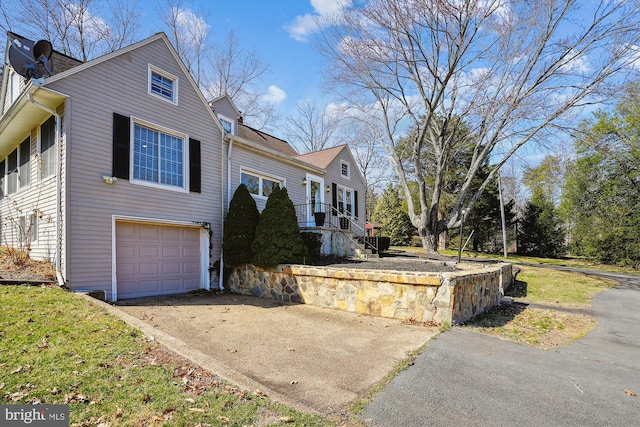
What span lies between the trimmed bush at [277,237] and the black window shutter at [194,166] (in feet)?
6.89

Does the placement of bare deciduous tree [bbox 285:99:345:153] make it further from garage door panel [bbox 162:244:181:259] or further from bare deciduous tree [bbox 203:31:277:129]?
garage door panel [bbox 162:244:181:259]

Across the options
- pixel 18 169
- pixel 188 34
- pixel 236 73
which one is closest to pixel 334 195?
pixel 18 169

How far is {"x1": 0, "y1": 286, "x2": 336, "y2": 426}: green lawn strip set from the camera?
2.47 metres

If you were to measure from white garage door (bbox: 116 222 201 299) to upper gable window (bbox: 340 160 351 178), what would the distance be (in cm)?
909

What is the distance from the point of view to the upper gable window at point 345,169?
53.6ft

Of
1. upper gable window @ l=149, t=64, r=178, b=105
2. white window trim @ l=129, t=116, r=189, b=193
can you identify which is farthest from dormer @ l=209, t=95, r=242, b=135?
white window trim @ l=129, t=116, r=189, b=193

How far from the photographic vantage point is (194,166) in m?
8.97

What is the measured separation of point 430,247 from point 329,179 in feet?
20.1

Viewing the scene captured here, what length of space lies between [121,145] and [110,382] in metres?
6.20

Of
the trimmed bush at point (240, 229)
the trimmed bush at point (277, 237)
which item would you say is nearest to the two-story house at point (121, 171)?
the trimmed bush at point (240, 229)

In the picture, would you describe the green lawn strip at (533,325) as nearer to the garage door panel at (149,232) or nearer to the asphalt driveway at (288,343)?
the asphalt driveway at (288,343)

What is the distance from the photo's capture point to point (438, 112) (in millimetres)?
17375

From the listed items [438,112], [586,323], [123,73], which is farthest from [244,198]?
[438,112]

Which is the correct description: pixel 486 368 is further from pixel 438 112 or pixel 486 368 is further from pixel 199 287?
pixel 438 112
